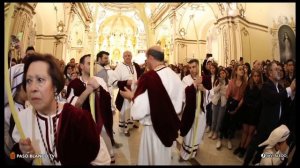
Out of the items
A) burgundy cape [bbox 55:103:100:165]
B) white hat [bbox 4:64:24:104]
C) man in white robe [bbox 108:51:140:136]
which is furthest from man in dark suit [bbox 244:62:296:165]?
white hat [bbox 4:64:24:104]

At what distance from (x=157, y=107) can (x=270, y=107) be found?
1054 millimetres

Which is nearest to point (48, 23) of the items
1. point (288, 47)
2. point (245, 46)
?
point (245, 46)

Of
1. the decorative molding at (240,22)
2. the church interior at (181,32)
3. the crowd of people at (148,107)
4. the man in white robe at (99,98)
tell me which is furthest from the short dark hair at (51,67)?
the decorative molding at (240,22)

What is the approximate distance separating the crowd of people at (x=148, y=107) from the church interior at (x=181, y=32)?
0.09m

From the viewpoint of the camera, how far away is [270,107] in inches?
67.5

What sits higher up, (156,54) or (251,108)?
(156,54)

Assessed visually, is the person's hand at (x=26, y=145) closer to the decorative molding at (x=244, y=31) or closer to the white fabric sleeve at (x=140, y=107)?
the white fabric sleeve at (x=140, y=107)

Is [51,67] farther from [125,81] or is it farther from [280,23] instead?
[280,23]

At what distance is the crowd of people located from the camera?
0.91 m

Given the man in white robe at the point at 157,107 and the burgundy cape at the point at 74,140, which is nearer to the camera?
the burgundy cape at the point at 74,140

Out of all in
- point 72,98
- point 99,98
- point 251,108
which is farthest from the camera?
point 251,108

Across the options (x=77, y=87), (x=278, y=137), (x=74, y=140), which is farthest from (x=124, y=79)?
(x=278, y=137)

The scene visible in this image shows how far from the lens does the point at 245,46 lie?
1854 millimetres

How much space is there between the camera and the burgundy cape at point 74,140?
2.94ft
